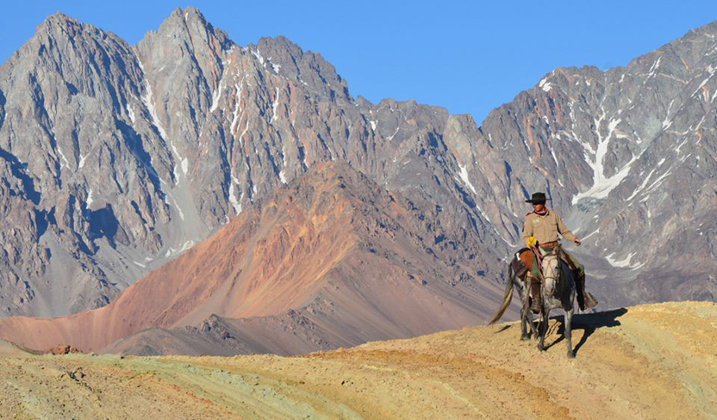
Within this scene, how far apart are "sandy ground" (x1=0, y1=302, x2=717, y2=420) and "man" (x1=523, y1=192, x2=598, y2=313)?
88.9 inches

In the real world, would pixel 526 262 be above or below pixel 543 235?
below

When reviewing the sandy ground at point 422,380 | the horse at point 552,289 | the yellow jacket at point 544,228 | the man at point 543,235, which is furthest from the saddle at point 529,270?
the sandy ground at point 422,380

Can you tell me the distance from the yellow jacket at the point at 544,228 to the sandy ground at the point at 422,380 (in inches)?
162

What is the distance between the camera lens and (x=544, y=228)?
4009 centimetres

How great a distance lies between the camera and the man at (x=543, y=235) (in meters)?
39.4

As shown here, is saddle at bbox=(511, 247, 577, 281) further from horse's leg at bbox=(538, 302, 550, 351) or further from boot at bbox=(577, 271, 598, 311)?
horse's leg at bbox=(538, 302, 550, 351)

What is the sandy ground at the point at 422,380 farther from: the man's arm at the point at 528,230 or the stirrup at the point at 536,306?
the man's arm at the point at 528,230

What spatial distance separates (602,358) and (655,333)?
4417mm

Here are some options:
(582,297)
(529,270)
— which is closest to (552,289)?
(529,270)

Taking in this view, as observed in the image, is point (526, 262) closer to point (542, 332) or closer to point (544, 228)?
point (544, 228)

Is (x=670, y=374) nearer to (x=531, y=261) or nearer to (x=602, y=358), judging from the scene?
(x=602, y=358)

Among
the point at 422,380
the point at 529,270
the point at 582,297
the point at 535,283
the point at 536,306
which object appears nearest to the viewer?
the point at 422,380

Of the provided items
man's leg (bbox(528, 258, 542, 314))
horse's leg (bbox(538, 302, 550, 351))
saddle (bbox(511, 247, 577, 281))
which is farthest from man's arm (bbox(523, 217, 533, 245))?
horse's leg (bbox(538, 302, 550, 351))

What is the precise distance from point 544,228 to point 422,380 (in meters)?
7.12
